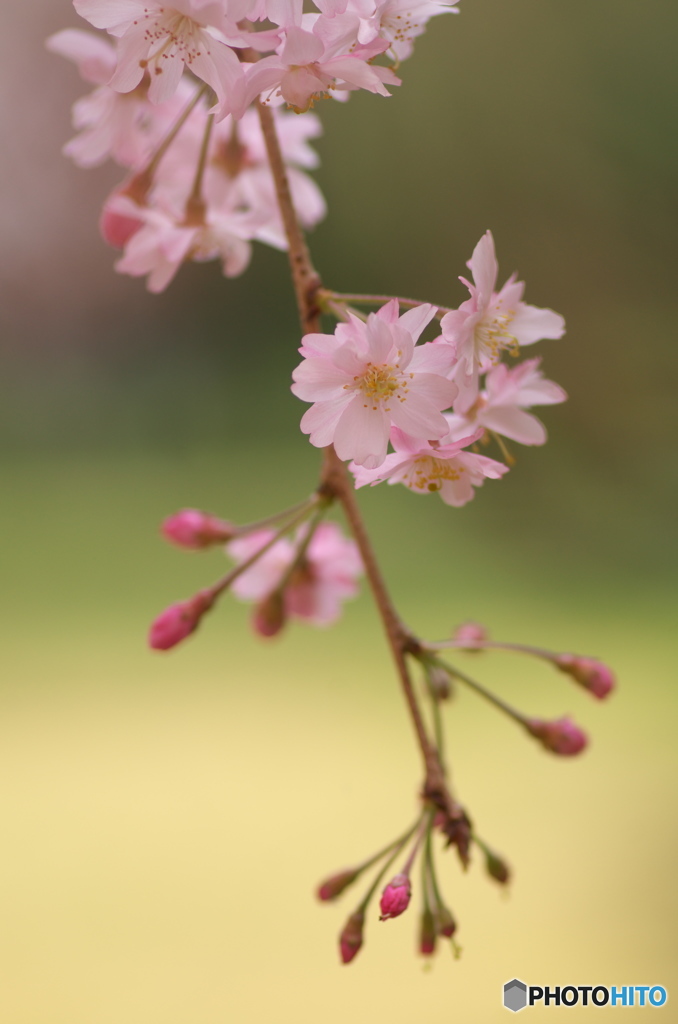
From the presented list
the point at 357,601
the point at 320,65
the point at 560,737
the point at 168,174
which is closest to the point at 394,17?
the point at 320,65

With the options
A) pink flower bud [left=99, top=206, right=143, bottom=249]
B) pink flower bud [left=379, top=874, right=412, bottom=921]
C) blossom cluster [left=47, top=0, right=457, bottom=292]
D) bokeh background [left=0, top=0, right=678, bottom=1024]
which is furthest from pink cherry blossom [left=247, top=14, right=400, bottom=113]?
bokeh background [left=0, top=0, right=678, bottom=1024]

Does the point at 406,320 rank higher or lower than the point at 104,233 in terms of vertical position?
lower

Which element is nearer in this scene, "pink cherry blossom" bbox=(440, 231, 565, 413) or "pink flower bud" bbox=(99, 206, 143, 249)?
"pink cherry blossom" bbox=(440, 231, 565, 413)

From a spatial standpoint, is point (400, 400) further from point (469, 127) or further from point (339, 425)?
point (469, 127)

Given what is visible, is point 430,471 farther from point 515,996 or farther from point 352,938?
point 515,996

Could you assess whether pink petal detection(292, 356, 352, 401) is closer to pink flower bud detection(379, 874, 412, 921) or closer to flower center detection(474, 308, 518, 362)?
flower center detection(474, 308, 518, 362)

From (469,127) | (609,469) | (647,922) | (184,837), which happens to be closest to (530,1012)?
(647,922)
